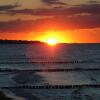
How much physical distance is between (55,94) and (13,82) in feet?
53.6

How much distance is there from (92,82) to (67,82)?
4.42 m

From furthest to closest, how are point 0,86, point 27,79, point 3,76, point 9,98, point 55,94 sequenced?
point 3,76 → point 27,79 → point 0,86 → point 55,94 → point 9,98

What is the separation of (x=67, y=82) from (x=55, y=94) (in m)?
14.9

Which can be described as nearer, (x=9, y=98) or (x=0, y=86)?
(x=9, y=98)

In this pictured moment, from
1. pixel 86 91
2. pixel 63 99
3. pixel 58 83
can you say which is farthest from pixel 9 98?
pixel 58 83

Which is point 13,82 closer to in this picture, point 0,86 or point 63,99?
point 0,86

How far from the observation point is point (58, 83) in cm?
7781

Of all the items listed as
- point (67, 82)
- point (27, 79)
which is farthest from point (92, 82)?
point (27, 79)

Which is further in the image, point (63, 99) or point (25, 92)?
point (25, 92)

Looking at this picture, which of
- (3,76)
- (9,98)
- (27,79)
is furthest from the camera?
(3,76)

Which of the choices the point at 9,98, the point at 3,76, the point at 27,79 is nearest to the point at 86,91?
the point at 9,98

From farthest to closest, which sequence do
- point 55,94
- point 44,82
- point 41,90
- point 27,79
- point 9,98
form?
point 27,79, point 44,82, point 41,90, point 55,94, point 9,98

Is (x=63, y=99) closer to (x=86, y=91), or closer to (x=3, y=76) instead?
(x=86, y=91)

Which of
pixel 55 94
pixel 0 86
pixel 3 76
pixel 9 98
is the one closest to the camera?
pixel 9 98
